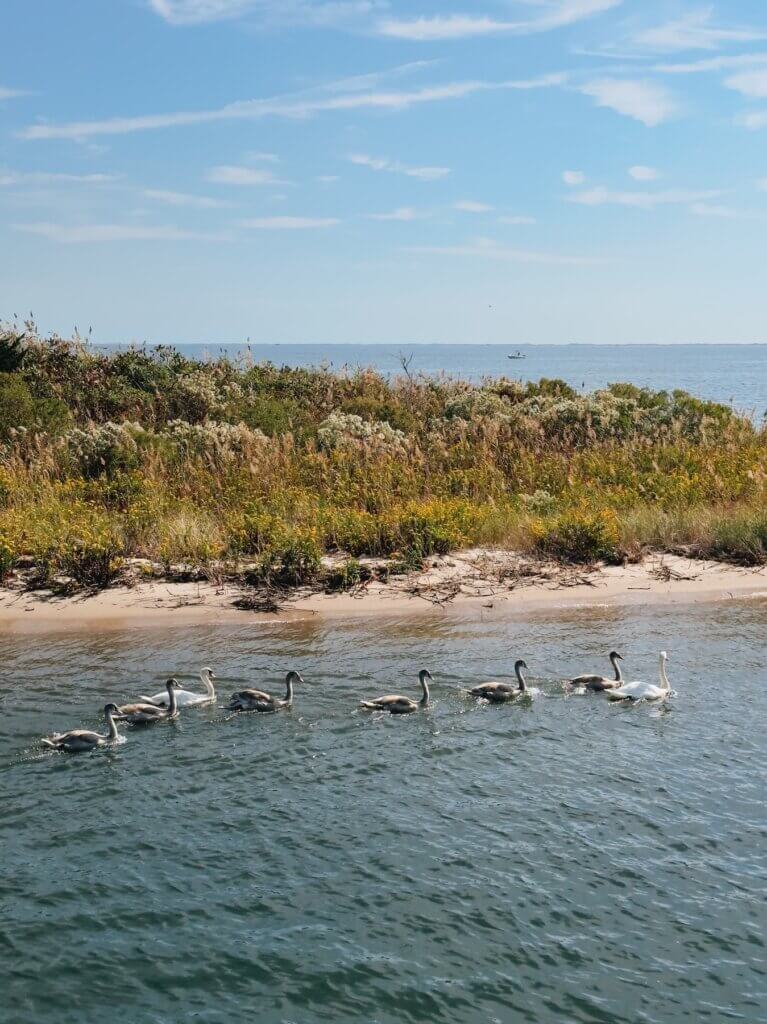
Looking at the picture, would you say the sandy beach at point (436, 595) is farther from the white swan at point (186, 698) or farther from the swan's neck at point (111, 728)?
the swan's neck at point (111, 728)

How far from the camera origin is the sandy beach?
54.5ft

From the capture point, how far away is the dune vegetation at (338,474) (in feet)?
60.3

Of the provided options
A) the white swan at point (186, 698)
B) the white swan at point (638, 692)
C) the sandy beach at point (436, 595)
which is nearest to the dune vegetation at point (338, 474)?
the sandy beach at point (436, 595)

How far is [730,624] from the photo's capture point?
53.0 ft

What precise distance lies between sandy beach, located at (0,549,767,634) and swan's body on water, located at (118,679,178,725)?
4093mm

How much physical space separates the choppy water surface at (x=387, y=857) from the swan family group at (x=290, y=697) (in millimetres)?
220

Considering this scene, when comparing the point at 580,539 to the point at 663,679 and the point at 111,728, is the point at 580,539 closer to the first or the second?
the point at 663,679

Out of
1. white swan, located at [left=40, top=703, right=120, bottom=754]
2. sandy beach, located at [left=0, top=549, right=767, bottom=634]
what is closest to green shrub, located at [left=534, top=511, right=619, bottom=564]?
sandy beach, located at [left=0, top=549, right=767, bottom=634]

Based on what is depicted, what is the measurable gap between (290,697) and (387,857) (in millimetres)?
3855

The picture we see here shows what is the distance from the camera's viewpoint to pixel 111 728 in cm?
1154

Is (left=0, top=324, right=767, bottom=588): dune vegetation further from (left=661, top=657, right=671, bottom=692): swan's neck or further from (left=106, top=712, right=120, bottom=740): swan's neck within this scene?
(left=106, top=712, right=120, bottom=740): swan's neck

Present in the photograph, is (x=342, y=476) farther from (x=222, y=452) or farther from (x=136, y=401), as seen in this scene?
(x=136, y=401)

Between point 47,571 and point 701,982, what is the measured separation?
13065 millimetres

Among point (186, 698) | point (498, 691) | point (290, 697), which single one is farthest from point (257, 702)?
point (498, 691)
